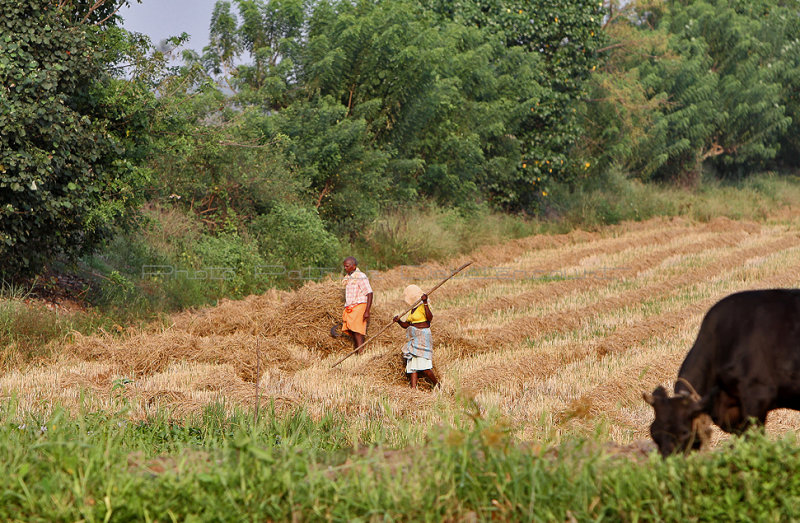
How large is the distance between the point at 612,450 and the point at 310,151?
13233mm

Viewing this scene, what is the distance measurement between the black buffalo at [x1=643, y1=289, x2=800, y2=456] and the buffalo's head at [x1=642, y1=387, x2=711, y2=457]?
12cm

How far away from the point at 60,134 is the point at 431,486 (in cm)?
838

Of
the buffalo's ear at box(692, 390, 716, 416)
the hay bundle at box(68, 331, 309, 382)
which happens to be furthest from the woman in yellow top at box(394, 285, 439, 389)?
the buffalo's ear at box(692, 390, 716, 416)

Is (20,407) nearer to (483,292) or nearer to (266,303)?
(266,303)

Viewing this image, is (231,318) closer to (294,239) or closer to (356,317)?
(356,317)

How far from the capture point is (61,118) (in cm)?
1068

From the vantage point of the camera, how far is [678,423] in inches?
184

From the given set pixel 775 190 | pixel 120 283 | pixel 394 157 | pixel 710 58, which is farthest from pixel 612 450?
pixel 710 58

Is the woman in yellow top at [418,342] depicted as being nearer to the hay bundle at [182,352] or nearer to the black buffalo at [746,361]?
the hay bundle at [182,352]

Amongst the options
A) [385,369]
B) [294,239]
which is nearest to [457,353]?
[385,369]

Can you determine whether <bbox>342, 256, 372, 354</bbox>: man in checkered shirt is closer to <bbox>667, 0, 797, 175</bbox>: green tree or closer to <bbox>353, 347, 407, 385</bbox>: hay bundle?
<bbox>353, 347, 407, 385</bbox>: hay bundle

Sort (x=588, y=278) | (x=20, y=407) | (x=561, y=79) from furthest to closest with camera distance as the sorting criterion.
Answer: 1. (x=561, y=79)
2. (x=588, y=278)
3. (x=20, y=407)

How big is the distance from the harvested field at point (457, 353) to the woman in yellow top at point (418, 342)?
26 centimetres

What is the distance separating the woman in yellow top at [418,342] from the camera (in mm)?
8797
